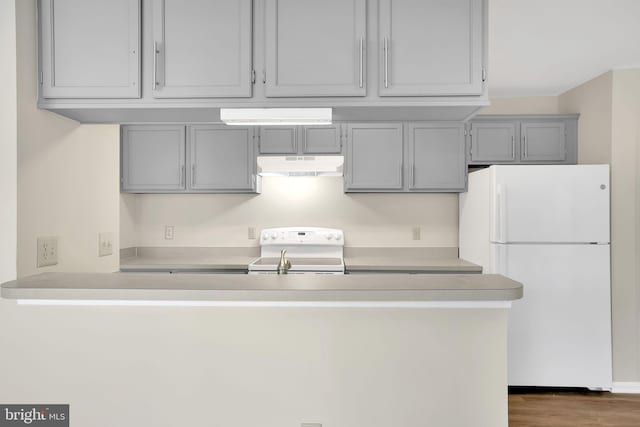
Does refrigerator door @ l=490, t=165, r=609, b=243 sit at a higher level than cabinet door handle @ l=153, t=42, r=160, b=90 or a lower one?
lower

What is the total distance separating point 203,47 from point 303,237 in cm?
241

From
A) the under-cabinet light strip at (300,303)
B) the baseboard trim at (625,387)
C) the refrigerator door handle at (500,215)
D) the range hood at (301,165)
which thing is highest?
the range hood at (301,165)

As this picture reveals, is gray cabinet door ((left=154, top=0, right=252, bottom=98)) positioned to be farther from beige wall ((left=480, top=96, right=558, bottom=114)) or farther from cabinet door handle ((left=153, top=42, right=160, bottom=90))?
beige wall ((left=480, top=96, right=558, bottom=114))

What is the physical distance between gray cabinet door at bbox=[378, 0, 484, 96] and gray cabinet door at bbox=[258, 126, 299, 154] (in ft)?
6.38

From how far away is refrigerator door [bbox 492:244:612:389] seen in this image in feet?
10.6

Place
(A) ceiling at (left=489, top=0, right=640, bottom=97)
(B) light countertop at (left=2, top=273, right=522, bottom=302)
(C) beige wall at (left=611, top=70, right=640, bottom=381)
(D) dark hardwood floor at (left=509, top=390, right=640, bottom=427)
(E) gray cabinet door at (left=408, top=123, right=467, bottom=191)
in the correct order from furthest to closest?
(E) gray cabinet door at (left=408, top=123, right=467, bottom=191) < (C) beige wall at (left=611, top=70, right=640, bottom=381) < (D) dark hardwood floor at (left=509, top=390, right=640, bottom=427) < (A) ceiling at (left=489, top=0, right=640, bottom=97) < (B) light countertop at (left=2, top=273, right=522, bottom=302)

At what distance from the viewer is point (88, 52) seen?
6.19 ft

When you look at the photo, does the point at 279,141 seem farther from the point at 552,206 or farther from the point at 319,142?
the point at 552,206

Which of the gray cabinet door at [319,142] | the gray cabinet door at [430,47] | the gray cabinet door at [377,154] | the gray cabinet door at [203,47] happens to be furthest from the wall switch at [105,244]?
the gray cabinet door at [377,154]

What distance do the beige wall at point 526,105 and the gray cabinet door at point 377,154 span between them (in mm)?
1045

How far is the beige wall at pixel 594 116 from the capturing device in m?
3.42

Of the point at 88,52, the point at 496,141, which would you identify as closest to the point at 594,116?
the point at 496,141

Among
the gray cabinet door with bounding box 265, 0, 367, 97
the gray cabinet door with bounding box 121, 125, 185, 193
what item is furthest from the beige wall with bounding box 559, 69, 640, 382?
the gray cabinet door with bounding box 121, 125, 185, 193

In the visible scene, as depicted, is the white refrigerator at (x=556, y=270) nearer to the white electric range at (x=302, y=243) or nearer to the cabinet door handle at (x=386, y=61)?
the white electric range at (x=302, y=243)
